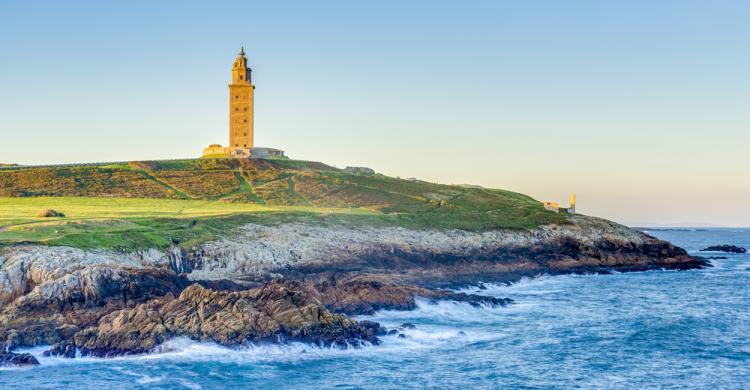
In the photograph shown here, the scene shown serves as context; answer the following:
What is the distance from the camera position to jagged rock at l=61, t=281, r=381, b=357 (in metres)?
36.2

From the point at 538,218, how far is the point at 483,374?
62.5 metres

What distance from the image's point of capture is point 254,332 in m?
37.6

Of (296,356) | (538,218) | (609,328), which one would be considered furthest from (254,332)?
(538,218)

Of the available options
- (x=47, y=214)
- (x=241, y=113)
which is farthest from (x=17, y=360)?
(x=241, y=113)

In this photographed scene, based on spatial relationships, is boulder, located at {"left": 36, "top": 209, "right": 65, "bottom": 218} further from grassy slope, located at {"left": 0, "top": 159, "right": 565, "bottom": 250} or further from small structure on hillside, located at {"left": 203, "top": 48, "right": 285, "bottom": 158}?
small structure on hillside, located at {"left": 203, "top": 48, "right": 285, "bottom": 158}

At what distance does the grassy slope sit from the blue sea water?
60.8ft

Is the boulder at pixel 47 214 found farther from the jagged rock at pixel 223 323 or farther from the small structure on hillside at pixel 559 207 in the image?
the small structure on hillside at pixel 559 207

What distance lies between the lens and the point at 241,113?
13025cm

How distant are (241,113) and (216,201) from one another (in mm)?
35738

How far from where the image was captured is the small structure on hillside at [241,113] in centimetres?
13000

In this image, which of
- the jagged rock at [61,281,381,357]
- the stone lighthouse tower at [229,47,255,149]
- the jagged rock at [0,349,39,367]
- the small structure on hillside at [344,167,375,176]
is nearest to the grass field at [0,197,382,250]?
the jagged rock at [61,281,381,357]

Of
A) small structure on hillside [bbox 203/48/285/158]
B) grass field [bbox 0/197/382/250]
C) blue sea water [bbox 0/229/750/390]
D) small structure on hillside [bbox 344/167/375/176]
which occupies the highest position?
small structure on hillside [bbox 203/48/285/158]

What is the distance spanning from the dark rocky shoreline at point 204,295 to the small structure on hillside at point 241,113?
67.0m

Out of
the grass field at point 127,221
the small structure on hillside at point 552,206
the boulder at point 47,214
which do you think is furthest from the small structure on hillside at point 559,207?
the boulder at point 47,214
